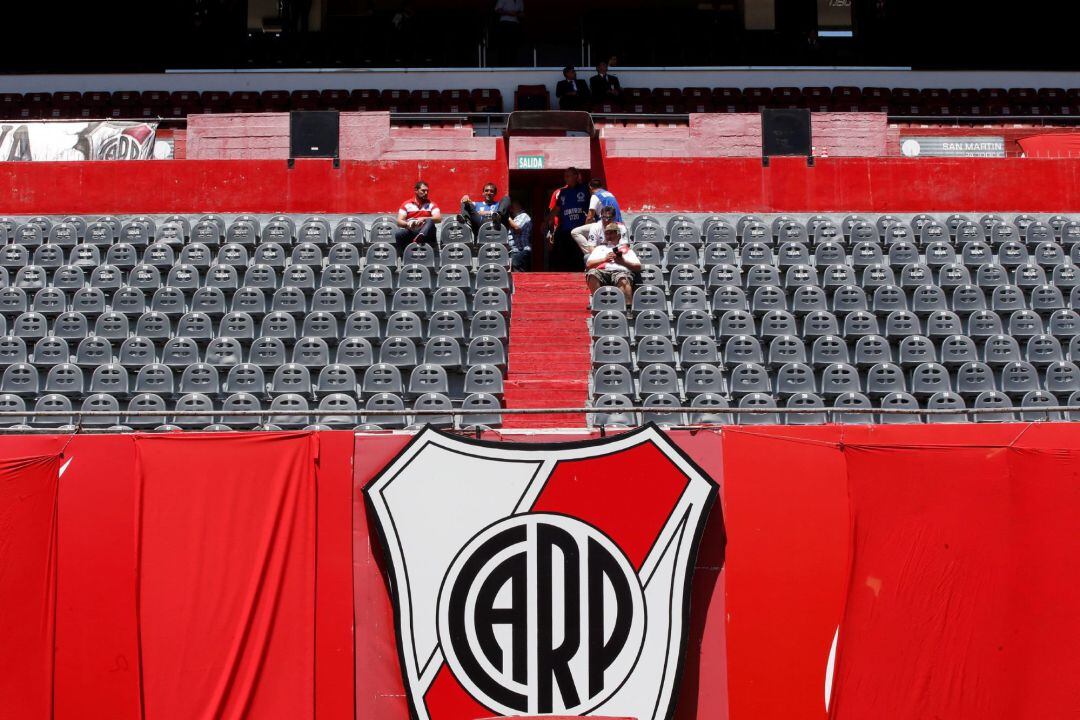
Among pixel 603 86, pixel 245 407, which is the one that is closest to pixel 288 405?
pixel 245 407

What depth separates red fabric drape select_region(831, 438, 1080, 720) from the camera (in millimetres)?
9000

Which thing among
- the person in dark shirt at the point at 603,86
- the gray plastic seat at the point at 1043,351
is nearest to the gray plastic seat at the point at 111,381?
the gray plastic seat at the point at 1043,351

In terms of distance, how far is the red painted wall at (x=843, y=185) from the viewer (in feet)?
55.3

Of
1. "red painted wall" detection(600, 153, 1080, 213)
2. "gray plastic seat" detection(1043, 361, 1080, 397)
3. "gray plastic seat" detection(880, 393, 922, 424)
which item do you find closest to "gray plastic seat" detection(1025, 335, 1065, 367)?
"gray plastic seat" detection(1043, 361, 1080, 397)

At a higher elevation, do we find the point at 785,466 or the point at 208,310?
the point at 208,310

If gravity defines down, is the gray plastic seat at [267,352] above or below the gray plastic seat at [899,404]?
above

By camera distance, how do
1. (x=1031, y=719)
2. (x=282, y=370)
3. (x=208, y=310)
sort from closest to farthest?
(x=1031, y=719) → (x=282, y=370) → (x=208, y=310)

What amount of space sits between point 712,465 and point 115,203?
1056 cm

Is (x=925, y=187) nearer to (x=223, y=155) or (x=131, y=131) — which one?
(x=223, y=155)

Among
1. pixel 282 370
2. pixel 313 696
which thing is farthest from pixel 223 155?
pixel 313 696

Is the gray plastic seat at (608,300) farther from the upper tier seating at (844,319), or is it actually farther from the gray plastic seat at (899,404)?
the gray plastic seat at (899,404)

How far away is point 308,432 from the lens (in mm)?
9430

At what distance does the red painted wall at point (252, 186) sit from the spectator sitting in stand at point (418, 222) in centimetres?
166

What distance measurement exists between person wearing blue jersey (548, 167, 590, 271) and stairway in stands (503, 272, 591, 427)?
0.81 meters
